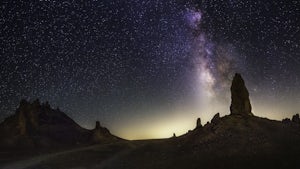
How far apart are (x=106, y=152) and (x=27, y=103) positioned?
273ft

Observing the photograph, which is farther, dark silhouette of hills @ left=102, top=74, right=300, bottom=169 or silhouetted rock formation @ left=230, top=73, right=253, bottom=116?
silhouetted rock formation @ left=230, top=73, right=253, bottom=116

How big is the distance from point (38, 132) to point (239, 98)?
92705mm

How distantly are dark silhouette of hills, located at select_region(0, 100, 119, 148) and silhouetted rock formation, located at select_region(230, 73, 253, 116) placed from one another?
65.1 m

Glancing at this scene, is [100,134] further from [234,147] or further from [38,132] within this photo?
[234,147]

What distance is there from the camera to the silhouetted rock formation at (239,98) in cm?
9194

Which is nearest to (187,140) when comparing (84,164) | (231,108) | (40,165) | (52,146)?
(231,108)

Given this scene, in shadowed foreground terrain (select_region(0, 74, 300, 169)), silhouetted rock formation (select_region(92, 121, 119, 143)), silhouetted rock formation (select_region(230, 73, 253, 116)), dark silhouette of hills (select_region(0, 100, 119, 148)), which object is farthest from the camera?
silhouetted rock formation (select_region(92, 121, 119, 143))

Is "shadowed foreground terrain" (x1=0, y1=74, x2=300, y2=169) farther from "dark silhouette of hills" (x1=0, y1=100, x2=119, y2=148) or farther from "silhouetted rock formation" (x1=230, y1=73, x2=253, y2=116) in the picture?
"dark silhouette of hills" (x1=0, y1=100, x2=119, y2=148)

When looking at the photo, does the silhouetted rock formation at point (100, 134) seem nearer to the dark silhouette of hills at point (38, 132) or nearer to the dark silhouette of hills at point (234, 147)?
the dark silhouette of hills at point (38, 132)

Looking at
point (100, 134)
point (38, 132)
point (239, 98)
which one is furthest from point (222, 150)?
point (38, 132)

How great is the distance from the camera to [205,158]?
6475 cm

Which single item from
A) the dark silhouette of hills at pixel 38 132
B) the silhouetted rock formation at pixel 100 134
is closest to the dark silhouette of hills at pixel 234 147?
the silhouetted rock formation at pixel 100 134

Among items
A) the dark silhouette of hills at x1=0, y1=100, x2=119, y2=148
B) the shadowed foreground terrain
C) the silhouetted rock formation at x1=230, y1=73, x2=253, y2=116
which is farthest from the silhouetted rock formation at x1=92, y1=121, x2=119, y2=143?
the silhouetted rock formation at x1=230, y1=73, x2=253, y2=116

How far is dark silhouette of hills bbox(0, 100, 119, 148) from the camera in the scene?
5285 inches
